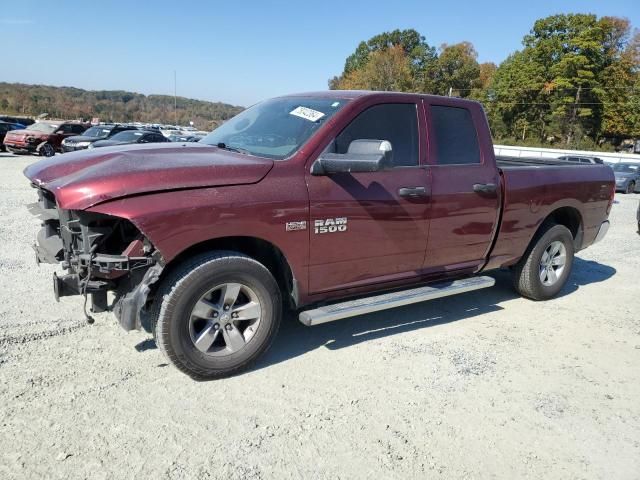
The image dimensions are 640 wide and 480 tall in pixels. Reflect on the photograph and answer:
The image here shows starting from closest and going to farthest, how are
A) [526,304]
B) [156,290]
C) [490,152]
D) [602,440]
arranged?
[602,440], [156,290], [490,152], [526,304]

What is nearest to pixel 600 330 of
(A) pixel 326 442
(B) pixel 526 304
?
(B) pixel 526 304

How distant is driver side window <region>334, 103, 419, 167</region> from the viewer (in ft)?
12.5

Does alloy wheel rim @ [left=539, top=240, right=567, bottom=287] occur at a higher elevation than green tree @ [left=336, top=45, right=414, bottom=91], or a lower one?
lower

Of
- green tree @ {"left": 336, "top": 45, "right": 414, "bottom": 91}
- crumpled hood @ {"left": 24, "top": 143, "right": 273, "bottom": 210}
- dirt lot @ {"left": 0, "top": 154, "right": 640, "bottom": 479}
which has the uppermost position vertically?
green tree @ {"left": 336, "top": 45, "right": 414, "bottom": 91}

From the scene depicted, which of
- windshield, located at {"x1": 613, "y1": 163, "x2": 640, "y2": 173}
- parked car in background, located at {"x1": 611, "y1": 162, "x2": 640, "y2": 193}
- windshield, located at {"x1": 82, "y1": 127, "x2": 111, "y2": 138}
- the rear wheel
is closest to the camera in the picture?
windshield, located at {"x1": 82, "y1": 127, "x2": 111, "y2": 138}

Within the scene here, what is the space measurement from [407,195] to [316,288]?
104cm

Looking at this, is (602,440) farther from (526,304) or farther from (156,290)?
(156,290)

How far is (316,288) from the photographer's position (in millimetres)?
3736

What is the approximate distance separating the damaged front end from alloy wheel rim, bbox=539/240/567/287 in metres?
4.23

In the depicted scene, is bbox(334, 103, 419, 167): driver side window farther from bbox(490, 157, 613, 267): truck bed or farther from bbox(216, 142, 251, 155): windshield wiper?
bbox(490, 157, 613, 267): truck bed

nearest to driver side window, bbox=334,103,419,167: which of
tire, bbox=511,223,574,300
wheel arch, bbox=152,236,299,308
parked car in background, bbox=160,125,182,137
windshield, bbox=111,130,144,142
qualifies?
wheel arch, bbox=152,236,299,308

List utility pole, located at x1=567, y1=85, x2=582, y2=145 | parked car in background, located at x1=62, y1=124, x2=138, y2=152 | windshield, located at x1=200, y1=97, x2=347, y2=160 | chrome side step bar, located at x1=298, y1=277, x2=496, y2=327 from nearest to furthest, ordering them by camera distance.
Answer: chrome side step bar, located at x1=298, y1=277, x2=496, y2=327
windshield, located at x1=200, y1=97, x2=347, y2=160
parked car in background, located at x1=62, y1=124, x2=138, y2=152
utility pole, located at x1=567, y1=85, x2=582, y2=145

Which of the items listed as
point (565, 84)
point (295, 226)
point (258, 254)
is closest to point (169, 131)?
point (258, 254)

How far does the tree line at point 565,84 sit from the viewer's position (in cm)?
5353
